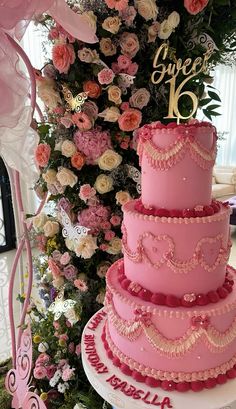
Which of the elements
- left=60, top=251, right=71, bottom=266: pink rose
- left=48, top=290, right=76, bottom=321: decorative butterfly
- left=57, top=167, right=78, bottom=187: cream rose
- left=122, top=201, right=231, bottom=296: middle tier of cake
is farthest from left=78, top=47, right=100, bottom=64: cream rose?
left=48, top=290, right=76, bottom=321: decorative butterfly

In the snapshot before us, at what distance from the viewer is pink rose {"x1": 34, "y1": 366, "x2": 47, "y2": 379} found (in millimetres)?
1734

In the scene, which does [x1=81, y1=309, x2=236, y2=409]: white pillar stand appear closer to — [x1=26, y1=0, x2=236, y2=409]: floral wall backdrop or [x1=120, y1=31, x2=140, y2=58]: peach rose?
[x1=26, y1=0, x2=236, y2=409]: floral wall backdrop

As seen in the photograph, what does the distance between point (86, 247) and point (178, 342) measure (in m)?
0.66

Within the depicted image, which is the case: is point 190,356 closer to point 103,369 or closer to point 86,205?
point 103,369

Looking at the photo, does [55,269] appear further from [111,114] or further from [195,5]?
[195,5]

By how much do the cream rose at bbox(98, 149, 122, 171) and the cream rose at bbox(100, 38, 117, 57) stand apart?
1.29 ft

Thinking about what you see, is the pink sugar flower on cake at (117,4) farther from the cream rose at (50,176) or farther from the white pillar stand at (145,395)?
the white pillar stand at (145,395)

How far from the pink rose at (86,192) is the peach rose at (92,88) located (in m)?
0.38

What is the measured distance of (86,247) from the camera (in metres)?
1.55

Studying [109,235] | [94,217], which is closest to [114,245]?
[109,235]

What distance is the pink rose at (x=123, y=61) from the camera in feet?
4.70

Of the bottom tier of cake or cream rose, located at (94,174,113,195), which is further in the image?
cream rose, located at (94,174,113,195)

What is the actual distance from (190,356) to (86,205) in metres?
0.82

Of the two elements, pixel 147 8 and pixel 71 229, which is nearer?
pixel 147 8
